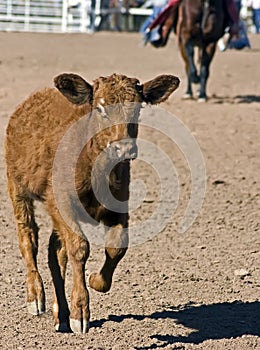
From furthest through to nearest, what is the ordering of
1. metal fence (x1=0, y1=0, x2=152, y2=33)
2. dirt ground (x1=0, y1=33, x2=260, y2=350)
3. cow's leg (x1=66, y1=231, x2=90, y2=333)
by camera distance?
metal fence (x1=0, y1=0, x2=152, y2=33)
dirt ground (x1=0, y1=33, x2=260, y2=350)
cow's leg (x1=66, y1=231, x2=90, y2=333)

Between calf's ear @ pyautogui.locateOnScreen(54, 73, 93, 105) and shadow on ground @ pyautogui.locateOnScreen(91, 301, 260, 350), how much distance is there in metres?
1.39

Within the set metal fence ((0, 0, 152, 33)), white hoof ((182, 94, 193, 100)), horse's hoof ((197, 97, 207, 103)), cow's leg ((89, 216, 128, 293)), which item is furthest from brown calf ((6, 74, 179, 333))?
metal fence ((0, 0, 152, 33))

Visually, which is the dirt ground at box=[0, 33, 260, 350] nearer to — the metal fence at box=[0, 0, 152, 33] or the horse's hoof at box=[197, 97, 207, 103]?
the horse's hoof at box=[197, 97, 207, 103]

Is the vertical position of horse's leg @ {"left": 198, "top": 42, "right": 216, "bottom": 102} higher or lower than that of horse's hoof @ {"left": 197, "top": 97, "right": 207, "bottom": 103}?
higher

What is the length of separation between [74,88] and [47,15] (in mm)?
28915

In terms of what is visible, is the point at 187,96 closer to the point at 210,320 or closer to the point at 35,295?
the point at 210,320

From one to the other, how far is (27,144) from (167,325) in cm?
141

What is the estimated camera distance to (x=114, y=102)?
5.41 metres

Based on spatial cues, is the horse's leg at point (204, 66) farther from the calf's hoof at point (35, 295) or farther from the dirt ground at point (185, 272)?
the calf's hoof at point (35, 295)

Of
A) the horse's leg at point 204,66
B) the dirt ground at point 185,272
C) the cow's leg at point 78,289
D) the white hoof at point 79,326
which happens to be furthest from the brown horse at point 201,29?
the white hoof at point 79,326

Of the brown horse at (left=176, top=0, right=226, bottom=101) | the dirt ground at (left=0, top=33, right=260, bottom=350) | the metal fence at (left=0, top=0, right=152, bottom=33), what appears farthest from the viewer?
the metal fence at (left=0, top=0, right=152, bottom=33)

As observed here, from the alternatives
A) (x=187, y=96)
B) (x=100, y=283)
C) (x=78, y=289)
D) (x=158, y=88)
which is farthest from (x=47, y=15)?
(x=78, y=289)

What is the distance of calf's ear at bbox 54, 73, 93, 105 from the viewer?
5625 millimetres

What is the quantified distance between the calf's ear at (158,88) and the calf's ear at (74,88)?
1.12 ft
